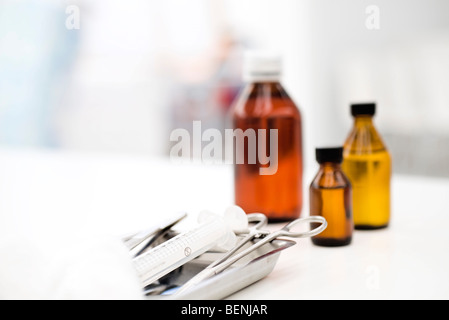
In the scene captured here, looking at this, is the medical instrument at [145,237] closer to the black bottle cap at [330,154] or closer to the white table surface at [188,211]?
the white table surface at [188,211]

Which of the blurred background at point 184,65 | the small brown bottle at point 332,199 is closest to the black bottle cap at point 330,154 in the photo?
the small brown bottle at point 332,199

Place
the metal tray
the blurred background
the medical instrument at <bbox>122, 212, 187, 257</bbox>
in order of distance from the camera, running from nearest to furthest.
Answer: the metal tray < the medical instrument at <bbox>122, 212, 187, 257</bbox> < the blurred background

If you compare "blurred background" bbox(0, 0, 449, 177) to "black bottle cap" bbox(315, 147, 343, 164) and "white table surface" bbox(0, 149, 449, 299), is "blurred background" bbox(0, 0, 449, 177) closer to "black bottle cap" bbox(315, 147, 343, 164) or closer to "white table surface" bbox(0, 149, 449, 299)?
"white table surface" bbox(0, 149, 449, 299)

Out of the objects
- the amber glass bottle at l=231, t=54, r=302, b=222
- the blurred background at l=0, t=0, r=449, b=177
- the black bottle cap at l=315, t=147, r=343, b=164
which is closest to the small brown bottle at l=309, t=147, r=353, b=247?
the black bottle cap at l=315, t=147, r=343, b=164

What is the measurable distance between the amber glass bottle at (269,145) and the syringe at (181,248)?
180 millimetres

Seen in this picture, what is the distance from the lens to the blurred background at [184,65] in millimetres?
2637

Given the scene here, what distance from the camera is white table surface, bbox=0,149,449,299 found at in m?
0.45

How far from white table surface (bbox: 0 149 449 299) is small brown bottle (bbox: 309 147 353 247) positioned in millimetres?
13

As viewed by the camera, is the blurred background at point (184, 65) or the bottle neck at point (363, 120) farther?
the blurred background at point (184, 65)

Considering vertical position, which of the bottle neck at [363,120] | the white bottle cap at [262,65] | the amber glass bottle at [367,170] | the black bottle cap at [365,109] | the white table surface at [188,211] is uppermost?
the white bottle cap at [262,65]

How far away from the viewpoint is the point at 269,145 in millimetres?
693

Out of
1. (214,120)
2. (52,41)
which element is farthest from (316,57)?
(52,41)

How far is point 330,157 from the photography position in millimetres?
580
